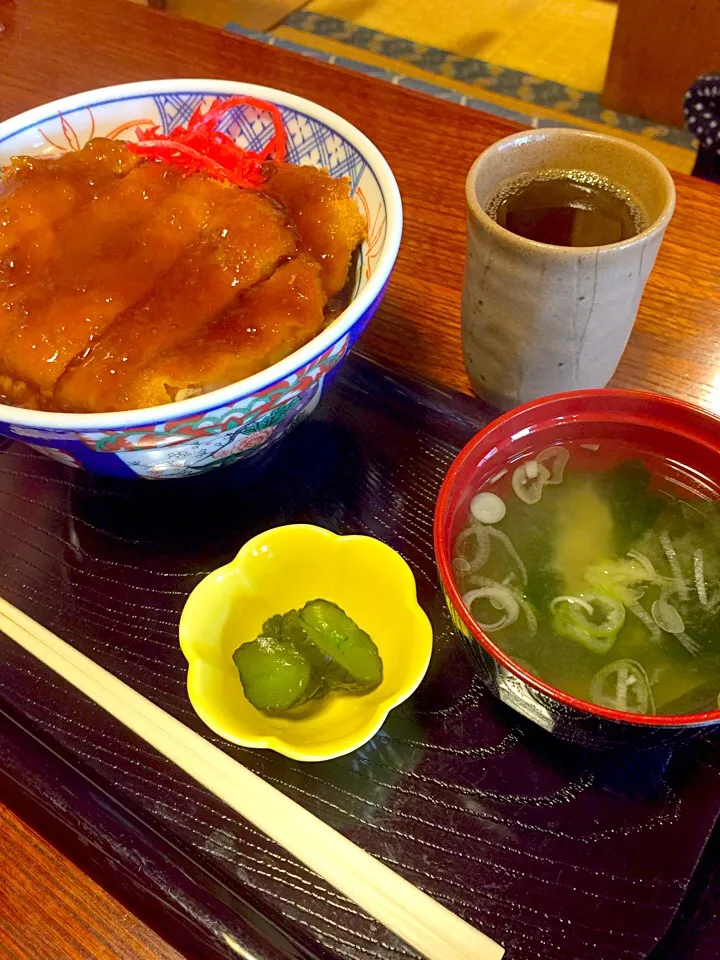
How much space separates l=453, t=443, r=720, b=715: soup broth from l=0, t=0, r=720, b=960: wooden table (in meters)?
0.34

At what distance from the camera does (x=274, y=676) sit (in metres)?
0.84

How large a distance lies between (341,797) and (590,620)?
343 millimetres

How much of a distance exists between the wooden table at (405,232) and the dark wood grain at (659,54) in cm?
217

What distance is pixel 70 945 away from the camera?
806mm

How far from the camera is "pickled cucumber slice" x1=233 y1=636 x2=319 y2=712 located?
84 centimetres

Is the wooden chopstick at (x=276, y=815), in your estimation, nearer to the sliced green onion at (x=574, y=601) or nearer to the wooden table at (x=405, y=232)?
the wooden table at (x=405, y=232)

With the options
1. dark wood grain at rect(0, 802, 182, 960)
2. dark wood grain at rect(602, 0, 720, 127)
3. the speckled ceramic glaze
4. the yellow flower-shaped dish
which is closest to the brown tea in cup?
the speckled ceramic glaze

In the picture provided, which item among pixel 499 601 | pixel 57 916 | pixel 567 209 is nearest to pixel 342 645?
pixel 499 601

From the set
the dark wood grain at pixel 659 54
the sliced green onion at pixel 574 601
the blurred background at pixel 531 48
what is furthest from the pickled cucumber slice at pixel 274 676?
the dark wood grain at pixel 659 54

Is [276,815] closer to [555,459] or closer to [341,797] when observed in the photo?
[341,797]

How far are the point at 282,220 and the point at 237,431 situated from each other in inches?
13.5

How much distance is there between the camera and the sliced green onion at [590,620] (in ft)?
2.76

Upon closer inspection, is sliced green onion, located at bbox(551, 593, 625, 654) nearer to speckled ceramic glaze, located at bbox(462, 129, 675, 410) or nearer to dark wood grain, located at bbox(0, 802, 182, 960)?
speckled ceramic glaze, located at bbox(462, 129, 675, 410)

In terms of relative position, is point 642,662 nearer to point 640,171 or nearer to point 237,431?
point 237,431
